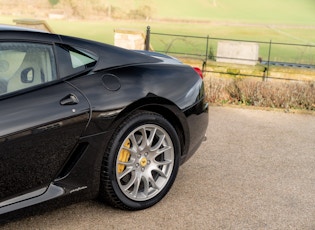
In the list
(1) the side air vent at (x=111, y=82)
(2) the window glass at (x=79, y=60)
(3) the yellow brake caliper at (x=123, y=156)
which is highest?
(2) the window glass at (x=79, y=60)

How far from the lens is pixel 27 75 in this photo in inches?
124

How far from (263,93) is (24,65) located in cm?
577

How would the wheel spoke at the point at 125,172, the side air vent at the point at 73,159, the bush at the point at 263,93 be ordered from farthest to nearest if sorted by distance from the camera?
1. the bush at the point at 263,93
2. the wheel spoke at the point at 125,172
3. the side air vent at the point at 73,159

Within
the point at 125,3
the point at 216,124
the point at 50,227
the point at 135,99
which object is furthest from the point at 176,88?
the point at 125,3

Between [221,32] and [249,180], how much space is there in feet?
254

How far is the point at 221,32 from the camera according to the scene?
79.9 meters

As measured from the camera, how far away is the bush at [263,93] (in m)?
8.14

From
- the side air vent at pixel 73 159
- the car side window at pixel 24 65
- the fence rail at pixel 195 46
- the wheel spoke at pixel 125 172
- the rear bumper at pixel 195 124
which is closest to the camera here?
the car side window at pixel 24 65

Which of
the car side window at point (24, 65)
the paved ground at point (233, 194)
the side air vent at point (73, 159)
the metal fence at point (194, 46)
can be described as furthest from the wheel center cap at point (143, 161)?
the metal fence at point (194, 46)

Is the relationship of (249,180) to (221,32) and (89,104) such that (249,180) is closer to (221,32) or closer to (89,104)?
(89,104)

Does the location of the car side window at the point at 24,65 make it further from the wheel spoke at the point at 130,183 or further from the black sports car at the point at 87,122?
the wheel spoke at the point at 130,183

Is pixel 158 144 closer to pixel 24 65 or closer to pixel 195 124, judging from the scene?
pixel 195 124

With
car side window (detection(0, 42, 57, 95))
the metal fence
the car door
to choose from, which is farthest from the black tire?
the metal fence

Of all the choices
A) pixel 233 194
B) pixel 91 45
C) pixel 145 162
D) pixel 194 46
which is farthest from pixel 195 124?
pixel 194 46
